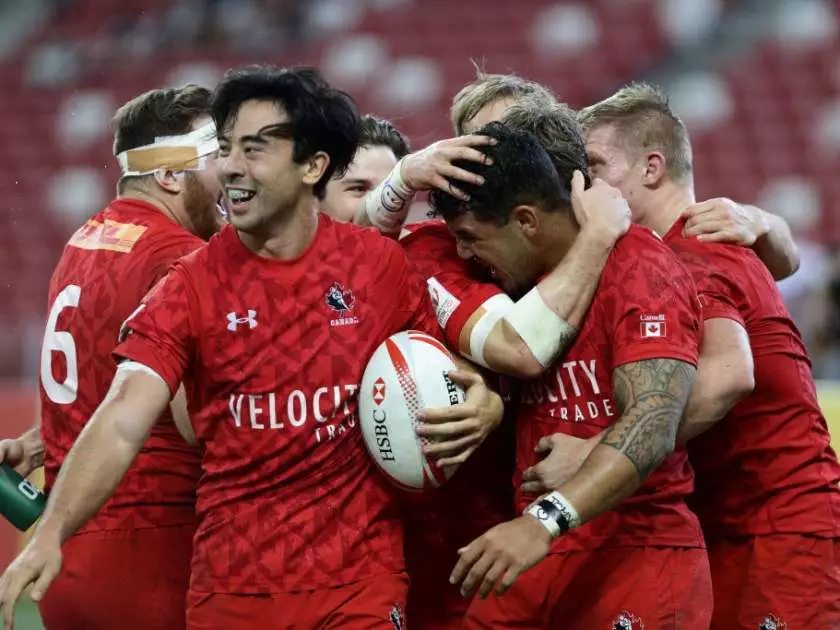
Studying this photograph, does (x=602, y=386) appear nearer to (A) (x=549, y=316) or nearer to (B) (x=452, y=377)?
(A) (x=549, y=316)

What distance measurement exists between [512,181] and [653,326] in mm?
590

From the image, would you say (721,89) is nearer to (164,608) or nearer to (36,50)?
(36,50)

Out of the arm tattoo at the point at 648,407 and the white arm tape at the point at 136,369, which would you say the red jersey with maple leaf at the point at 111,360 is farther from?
the arm tattoo at the point at 648,407

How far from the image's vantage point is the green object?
447cm

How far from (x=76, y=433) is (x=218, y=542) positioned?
100cm

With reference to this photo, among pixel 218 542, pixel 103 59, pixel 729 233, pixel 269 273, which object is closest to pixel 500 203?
pixel 269 273

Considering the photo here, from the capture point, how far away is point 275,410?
3.79 metres

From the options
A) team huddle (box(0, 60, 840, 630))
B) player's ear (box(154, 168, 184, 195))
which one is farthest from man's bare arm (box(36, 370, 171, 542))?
player's ear (box(154, 168, 184, 195))

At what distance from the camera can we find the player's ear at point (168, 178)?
4875mm

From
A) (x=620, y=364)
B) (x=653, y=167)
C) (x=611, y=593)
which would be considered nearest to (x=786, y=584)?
(x=611, y=593)

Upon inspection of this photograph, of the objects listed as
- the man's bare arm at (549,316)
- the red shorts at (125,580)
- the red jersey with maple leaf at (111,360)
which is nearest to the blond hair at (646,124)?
the man's bare arm at (549,316)

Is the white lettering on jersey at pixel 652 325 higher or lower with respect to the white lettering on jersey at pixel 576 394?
higher

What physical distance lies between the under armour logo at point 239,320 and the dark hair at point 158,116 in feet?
4.40

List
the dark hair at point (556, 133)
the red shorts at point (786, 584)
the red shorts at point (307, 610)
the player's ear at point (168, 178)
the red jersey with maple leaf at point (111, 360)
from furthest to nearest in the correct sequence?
the player's ear at point (168, 178) → the red jersey with maple leaf at point (111, 360) → the red shorts at point (786, 584) → the dark hair at point (556, 133) → the red shorts at point (307, 610)
